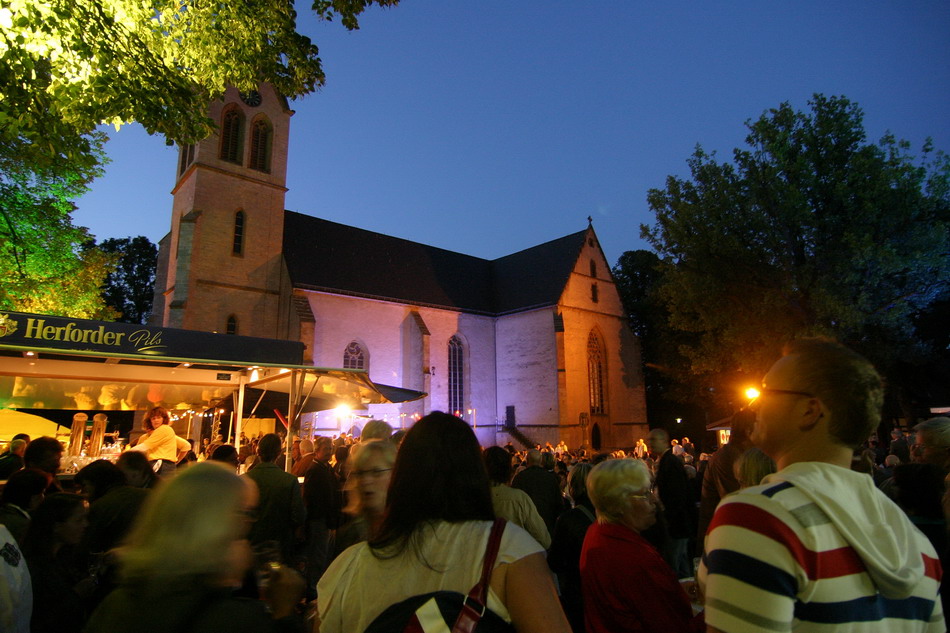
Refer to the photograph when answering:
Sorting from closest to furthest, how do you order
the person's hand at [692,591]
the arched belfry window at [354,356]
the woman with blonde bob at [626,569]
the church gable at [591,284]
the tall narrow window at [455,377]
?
1. the woman with blonde bob at [626,569]
2. the person's hand at [692,591]
3. the arched belfry window at [354,356]
4. the tall narrow window at [455,377]
5. the church gable at [591,284]

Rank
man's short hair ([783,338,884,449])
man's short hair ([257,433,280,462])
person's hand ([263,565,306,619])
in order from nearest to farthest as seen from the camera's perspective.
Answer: man's short hair ([783,338,884,449]) < person's hand ([263,565,306,619]) < man's short hair ([257,433,280,462])

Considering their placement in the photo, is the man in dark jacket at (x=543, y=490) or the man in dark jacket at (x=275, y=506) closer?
the man in dark jacket at (x=275, y=506)

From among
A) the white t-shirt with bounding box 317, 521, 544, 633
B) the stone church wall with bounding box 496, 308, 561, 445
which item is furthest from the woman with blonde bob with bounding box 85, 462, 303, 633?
the stone church wall with bounding box 496, 308, 561, 445

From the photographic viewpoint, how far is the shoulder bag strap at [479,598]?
154cm

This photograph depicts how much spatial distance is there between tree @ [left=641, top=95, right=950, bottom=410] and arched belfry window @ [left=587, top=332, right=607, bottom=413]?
6207 mm

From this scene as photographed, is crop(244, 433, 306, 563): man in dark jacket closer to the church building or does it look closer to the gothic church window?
the church building

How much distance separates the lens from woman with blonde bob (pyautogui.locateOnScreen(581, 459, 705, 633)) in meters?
2.42

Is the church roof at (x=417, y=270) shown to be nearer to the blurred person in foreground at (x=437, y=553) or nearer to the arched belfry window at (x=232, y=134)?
the arched belfry window at (x=232, y=134)

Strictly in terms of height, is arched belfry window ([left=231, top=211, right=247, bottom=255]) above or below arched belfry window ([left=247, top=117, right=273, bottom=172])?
below

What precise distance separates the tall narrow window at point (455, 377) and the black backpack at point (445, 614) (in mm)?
28391

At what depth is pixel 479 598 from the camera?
1576 millimetres

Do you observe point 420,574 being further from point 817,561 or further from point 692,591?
point 692,591

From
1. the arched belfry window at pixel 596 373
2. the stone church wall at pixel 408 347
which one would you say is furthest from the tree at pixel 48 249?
the arched belfry window at pixel 596 373

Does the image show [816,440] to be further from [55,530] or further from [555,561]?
[55,530]
